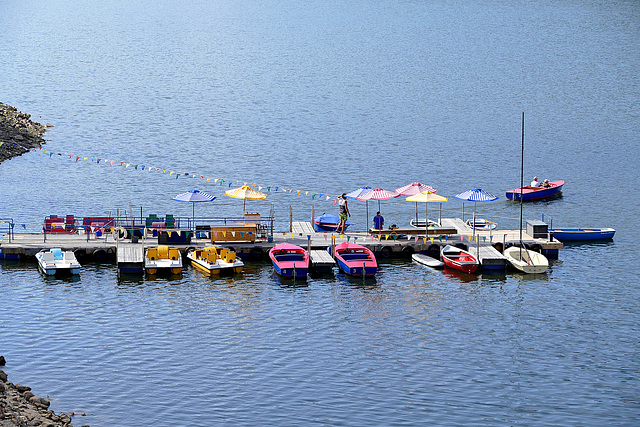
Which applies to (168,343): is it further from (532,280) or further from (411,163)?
(411,163)

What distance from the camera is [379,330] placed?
4588cm

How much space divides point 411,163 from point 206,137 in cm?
2552

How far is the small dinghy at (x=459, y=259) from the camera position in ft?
182

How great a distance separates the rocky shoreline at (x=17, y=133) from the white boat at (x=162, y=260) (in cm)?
4068

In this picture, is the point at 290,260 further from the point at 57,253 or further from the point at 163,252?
the point at 57,253

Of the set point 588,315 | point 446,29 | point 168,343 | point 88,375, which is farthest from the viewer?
point 446,29

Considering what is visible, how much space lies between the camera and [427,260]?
57375 mm

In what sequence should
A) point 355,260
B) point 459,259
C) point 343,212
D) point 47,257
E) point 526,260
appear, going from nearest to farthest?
1. point 47,257
2. point 355,260
3. point 526,260
4. point 459,259
5. point 343,212

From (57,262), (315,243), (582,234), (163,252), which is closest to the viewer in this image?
(57,262)

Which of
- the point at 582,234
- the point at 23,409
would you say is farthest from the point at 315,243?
the point at 23,409

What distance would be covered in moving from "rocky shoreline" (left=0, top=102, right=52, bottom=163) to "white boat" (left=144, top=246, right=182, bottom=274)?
133ft

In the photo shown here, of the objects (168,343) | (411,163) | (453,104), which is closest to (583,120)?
(453,104)

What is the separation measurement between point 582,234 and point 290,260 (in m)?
21.7

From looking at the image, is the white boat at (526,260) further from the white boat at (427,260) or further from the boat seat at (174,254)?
the boat seat at (174,254)
